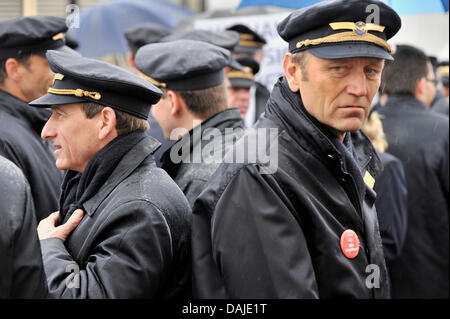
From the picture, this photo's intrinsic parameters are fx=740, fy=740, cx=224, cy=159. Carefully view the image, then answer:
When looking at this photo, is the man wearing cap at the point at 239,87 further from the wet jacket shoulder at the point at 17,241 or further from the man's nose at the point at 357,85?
the wet jacket shoulder at the point at 17,241

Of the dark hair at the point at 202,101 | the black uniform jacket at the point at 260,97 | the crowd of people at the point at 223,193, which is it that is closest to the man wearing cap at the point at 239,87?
the black uniform jacket at the point at 260,97

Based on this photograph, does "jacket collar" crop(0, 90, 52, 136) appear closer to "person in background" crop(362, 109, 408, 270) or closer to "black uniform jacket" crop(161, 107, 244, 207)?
"black uniform jacket" crop(161, 107, 244, 207)

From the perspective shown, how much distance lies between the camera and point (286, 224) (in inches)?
99.3

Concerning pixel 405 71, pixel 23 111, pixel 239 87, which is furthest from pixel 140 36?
pixel 23 111

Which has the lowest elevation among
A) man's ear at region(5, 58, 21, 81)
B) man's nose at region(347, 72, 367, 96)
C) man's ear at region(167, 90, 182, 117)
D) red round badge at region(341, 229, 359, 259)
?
red round badge at region(341, 229, 359, 259)

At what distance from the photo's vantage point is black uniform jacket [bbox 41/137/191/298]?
2775 millimetres

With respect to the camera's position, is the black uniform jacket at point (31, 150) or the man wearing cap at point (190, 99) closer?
the man wearing cap at point (190, 99)

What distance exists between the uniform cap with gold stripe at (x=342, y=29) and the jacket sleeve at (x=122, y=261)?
0.90m

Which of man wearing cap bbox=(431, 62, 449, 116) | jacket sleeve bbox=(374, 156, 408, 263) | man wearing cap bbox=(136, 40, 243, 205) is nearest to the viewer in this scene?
man wearing cap bbox=(136, 40, 243, 205)

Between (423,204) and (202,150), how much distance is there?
9.05 feet

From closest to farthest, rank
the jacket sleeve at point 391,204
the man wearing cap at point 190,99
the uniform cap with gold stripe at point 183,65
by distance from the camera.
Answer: the man wearing cap at point 190,99 < the uniform cap with gold stripe at point 183,65 < the jacket sleeve at point 391,204

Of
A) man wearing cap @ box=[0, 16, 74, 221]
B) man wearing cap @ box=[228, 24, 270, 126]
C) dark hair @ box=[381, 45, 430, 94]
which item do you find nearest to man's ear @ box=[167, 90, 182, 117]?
man wearing cap @ box=[0, 16, 74, 221]

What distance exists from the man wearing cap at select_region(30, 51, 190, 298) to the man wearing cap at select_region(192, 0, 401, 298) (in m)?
0.26

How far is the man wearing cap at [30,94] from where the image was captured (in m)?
4.18
